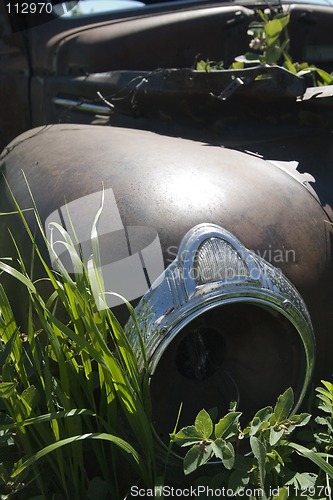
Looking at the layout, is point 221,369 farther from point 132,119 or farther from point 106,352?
point 132,119

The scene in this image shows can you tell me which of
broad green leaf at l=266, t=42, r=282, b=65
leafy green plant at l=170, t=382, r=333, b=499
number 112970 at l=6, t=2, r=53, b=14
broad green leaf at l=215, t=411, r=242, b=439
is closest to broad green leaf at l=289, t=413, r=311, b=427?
leafy green plant at l=170, t=382, r=333, b=499

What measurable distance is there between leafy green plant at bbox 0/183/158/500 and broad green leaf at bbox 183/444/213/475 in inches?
4.5

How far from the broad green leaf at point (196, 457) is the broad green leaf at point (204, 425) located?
0.08 ft

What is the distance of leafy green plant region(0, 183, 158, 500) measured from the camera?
4.76 feet

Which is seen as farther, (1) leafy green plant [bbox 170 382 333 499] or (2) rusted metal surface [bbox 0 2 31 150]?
(2) rusted metal surface [bbox 0 2 31 150]

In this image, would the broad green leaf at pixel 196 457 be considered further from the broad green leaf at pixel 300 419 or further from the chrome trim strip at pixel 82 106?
the chrome trim strip at pixel 82 106

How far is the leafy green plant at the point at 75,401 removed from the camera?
1452 mm

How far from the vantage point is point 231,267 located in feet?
4.98

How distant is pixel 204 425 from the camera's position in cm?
139

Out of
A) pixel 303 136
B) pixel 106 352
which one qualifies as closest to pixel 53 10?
pixel 303 136

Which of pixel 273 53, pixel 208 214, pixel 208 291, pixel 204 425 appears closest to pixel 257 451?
pixel 204 425

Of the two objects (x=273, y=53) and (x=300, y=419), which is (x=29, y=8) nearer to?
(x=273, y=53)

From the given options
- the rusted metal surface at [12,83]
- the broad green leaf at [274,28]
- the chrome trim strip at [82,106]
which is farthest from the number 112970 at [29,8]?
the broad green leaf at [274,28]

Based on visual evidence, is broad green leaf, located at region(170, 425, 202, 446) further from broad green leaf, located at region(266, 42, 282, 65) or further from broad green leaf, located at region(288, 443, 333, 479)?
broad green leaf, located at region(266, 42, 282, 65)
